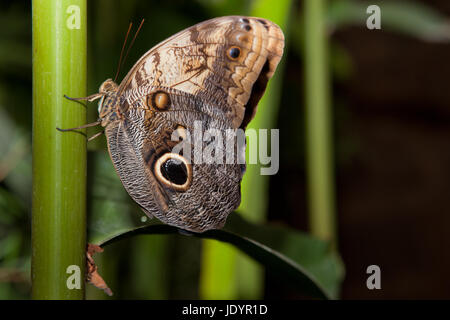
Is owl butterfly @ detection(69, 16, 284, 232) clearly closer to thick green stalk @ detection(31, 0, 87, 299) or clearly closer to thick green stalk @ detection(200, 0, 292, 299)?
thick green stalk @ detection(31, 0, 87, 299)

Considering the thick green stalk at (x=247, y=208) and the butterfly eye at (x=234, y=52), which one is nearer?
the butterfly eye at (x=234, y=52)

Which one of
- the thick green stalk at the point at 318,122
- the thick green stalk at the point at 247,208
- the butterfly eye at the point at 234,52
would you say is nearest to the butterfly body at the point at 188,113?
the butterfly eye at the point at 234,52

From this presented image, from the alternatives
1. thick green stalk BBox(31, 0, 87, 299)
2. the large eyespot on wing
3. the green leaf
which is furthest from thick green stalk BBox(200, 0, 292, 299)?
thick green stalk BBox(31, 0, 87, 299)

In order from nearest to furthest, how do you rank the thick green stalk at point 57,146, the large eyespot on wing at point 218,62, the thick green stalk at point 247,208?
1. the thick green stalk at point 57,146
2. the large eyespot on wing at point 218,62
3. the thick green stalk at point 247,208

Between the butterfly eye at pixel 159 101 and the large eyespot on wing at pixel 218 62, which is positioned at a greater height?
the large eyespot on wing at pixel 218 62

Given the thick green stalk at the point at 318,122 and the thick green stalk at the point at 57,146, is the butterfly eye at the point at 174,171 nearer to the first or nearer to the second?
the thick green stalk at the point at 57,146

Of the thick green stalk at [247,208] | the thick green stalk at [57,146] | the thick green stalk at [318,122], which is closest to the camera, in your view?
the thick green stalk at [57,146]

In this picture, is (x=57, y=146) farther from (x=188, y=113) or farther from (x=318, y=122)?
(x=318, y=122)

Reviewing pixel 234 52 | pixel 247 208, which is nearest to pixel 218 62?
pixel 234 52
